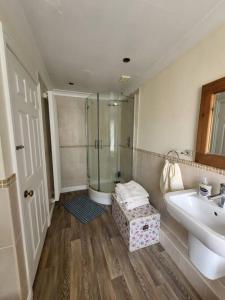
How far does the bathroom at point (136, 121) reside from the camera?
3.06 feet

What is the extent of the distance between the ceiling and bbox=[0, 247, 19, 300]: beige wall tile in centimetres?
165

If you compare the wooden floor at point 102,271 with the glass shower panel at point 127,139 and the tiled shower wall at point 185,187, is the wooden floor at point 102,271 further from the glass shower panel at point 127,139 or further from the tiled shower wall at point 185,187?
the glass shower panel at point 127,139

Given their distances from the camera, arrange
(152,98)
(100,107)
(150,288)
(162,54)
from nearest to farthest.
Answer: (150,288)
(162,54)
(152,98)
(100,107)

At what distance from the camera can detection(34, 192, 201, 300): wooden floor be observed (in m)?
1.18

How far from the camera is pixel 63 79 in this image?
7.31 feet

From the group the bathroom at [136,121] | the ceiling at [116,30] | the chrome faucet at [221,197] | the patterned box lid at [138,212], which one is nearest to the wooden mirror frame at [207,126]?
the bathroom at [136,121]

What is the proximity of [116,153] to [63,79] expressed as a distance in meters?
1.67

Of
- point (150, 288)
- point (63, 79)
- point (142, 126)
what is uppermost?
point (63, 79)

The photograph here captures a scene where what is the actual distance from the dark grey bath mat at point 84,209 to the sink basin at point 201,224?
141cm

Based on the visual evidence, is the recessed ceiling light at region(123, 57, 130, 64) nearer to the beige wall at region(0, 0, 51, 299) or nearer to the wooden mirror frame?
the wooden mirror frame

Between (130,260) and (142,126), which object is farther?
(142,126)

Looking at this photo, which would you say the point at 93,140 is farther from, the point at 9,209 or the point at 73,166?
the point at 9,209

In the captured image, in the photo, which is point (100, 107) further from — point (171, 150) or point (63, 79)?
point (171, 150)

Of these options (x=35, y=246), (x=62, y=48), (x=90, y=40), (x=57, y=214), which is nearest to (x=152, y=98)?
(x=90, y=40)
